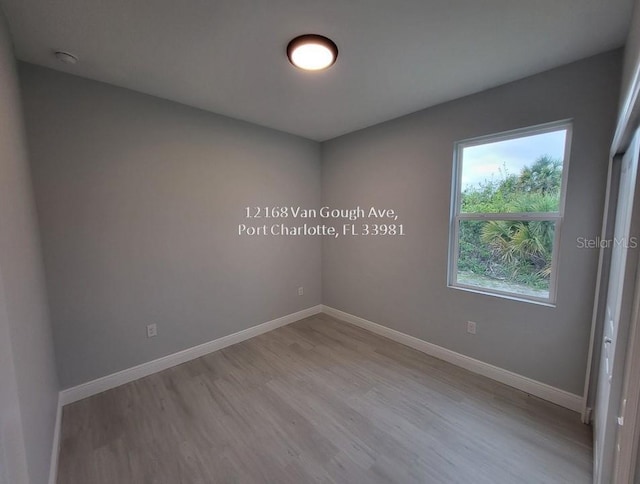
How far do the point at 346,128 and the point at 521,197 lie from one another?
1.99m

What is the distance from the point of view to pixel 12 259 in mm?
1112

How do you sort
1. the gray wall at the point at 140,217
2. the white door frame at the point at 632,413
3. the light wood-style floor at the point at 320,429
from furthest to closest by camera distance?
the gray wall at the point at 140,217 < the light wood-style floor at the point at 320,429 < the white door frame at the point at 632,413

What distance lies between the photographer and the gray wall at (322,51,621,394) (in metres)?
1.84

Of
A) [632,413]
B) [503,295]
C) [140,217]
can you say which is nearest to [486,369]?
[503,295]

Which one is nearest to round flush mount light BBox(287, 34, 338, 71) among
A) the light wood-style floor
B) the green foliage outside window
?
the green foliage outside window

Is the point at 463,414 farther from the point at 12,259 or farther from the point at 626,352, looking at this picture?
the point at 12,259

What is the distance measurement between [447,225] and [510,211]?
0.52 m

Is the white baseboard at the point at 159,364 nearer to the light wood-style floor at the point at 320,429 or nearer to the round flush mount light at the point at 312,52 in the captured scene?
the light wood-style floor at the point at 320,429

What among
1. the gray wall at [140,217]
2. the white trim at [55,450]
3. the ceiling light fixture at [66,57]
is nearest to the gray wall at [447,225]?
the gray wall at [140,217]

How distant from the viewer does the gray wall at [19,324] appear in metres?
0.86

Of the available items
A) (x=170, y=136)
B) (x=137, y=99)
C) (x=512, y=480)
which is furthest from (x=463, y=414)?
(x=137, y=99)

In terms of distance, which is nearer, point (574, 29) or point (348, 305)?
point (574, 29)

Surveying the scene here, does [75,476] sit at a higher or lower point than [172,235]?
lower

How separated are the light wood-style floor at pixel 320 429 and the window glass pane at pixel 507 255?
0.87 m
